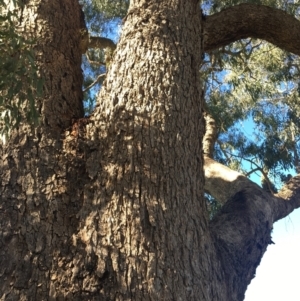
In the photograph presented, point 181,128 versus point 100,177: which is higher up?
point 181,128

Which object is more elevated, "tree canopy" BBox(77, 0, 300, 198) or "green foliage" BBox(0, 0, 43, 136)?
"tree canopy" BBox(77, 0, 300, 198)

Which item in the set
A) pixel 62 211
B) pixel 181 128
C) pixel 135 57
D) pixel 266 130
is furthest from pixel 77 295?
pixel 266 130

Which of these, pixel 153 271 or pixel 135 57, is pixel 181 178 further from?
pixel 135 57

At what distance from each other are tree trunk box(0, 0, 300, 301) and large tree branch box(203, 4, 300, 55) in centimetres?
63

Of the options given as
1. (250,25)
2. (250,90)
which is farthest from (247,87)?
(250,25)

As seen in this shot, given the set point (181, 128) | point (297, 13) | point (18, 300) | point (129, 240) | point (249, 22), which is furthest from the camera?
point (297, 13)

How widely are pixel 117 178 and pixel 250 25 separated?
197 centimetres

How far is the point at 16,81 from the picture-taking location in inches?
98.5

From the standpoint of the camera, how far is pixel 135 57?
2842 mm

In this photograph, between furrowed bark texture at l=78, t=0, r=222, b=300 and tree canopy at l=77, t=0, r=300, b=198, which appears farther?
tree canopy at l=77, t=0, r=300, b=198

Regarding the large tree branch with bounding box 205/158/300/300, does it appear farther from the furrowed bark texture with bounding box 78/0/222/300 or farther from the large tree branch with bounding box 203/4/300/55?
the large tree branch with bounding box 203/4/300/55

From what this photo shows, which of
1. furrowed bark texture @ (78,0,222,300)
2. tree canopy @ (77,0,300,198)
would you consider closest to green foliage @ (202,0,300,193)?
tree canopy @ (77,0,300,198)

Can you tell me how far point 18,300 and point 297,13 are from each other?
24.4 feet

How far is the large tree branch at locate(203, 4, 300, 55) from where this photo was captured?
12.4ft
